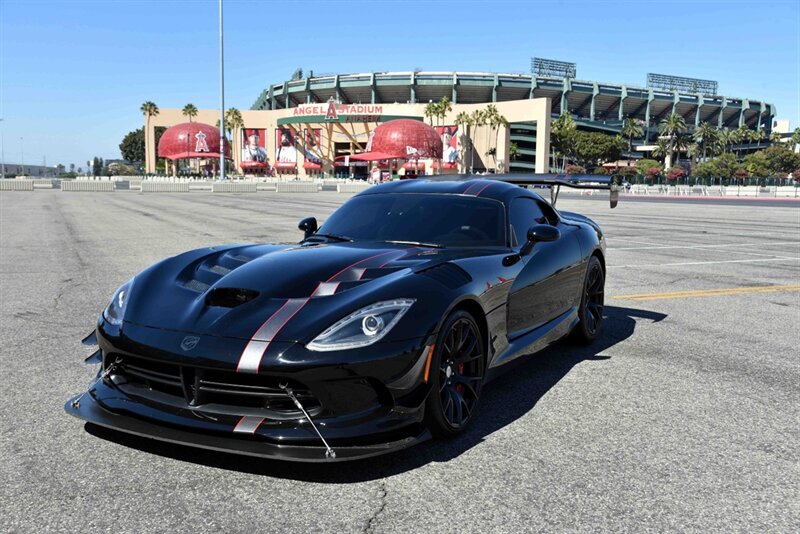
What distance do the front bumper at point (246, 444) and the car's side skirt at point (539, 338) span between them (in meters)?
1.17

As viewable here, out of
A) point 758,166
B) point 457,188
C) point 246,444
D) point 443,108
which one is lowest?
point 246,444

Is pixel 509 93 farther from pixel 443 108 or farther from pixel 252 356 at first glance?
pixel 252 356

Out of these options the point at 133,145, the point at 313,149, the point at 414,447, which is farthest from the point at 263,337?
the point at 133,145

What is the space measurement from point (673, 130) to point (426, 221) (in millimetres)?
137220

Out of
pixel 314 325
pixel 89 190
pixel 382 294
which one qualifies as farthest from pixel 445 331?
pixel 89 190

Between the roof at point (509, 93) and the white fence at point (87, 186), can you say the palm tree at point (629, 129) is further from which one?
the white fence at point (87, 186)

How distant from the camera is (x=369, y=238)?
465 centimetres

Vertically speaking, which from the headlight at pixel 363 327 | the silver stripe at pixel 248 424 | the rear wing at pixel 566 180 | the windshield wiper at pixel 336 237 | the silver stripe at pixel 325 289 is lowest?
the silver stripe at pixel 248 424

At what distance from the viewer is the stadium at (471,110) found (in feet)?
357

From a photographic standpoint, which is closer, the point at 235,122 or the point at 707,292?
the point at 707,292

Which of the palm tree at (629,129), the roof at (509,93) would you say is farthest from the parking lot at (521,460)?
the palm tree at (629,129)

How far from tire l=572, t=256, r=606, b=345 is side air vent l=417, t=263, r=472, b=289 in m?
2.22

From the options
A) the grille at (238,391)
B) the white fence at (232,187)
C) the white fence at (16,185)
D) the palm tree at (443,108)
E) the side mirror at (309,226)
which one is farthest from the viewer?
the palm tree at (443,108)

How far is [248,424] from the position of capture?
2.85 m
